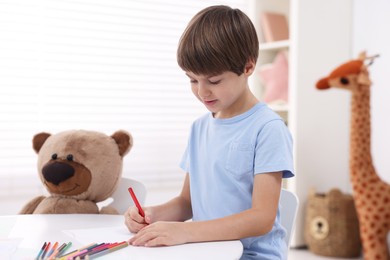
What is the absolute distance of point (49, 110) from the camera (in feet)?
8.04

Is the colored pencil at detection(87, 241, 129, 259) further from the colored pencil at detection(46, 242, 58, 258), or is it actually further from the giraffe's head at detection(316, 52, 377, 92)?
the giraffe's head at detection(316, 52, 377, 92)

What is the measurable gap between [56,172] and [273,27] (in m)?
1.98

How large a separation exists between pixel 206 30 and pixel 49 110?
157 cm

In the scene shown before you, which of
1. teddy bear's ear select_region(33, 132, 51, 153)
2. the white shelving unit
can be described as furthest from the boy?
the white shelving unit

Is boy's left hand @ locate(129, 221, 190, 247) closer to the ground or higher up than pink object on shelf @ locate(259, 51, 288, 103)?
closer to the ground

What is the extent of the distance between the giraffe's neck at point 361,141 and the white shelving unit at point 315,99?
419 mm

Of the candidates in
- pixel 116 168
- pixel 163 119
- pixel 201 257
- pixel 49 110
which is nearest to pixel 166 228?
pixel 201 257

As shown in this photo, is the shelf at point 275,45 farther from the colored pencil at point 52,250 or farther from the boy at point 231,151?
the colored pencil at point 52,250

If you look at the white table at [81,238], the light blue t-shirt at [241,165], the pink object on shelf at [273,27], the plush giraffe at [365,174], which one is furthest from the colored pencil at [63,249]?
the pink object on shelf at [273,27]

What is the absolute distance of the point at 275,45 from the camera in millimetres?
2984

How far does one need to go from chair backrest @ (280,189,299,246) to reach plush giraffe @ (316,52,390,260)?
4.16 ft

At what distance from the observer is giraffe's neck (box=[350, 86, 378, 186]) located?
2.43 meters

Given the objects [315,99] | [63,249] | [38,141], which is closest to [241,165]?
[63,249]

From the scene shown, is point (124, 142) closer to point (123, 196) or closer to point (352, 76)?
point (123, 196)
